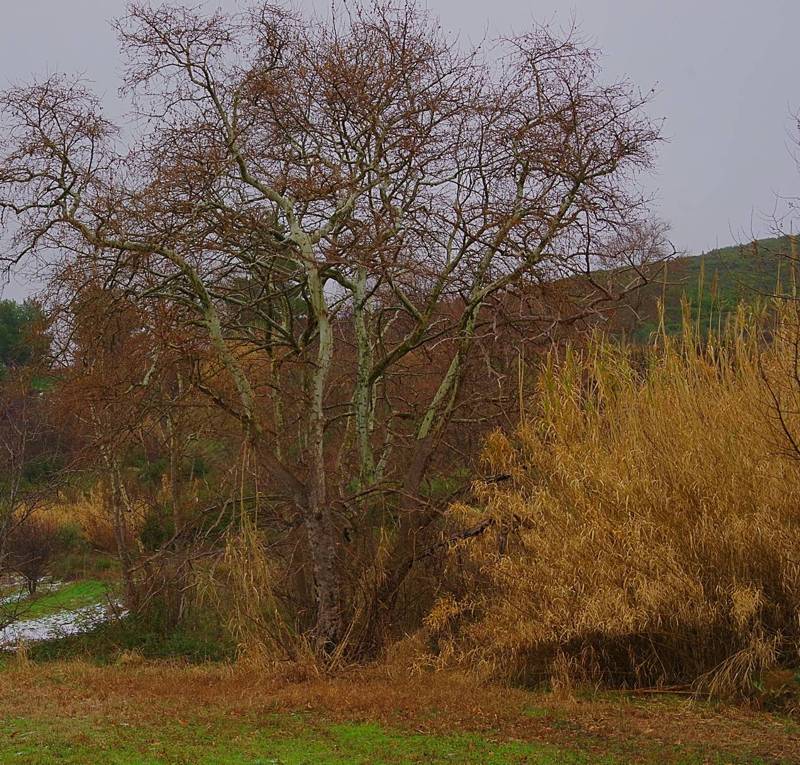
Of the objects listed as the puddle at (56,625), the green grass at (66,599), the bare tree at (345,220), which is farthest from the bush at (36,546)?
the bare tree at (345,220)

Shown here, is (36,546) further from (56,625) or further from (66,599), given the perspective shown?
(56,625)

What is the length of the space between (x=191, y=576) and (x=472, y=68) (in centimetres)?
822

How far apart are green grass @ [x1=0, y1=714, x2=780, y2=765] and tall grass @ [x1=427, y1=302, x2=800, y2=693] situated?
7.95ft

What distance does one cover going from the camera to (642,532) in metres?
9.81

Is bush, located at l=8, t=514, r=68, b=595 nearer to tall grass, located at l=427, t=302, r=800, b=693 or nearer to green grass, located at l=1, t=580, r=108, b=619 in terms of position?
green grass, located at l=1, t=580, r=108, b=619

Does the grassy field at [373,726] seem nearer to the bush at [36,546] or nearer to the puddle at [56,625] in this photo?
the puddle at [56,625]

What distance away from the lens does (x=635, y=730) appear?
7984mm

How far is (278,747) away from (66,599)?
17.3 meters

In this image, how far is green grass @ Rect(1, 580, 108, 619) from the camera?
2105 cm

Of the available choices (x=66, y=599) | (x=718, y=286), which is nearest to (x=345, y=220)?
(x=718, y=286)

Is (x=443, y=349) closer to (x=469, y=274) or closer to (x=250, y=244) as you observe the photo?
(x=469, y=274)

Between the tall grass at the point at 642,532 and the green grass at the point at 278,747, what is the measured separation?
2424mm

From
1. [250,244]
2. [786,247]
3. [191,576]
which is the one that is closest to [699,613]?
[786,247]

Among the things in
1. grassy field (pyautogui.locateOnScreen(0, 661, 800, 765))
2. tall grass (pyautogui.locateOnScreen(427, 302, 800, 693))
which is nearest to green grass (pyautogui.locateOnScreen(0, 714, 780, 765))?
grassy field (pyautogui.locateOnScreen(0, 661, 800, 765))
